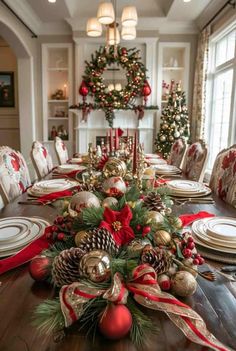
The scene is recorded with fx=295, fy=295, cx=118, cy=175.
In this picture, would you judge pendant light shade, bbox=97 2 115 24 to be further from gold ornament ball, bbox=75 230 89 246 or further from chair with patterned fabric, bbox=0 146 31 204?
gold ornament ball, bbox=75 230 89 246

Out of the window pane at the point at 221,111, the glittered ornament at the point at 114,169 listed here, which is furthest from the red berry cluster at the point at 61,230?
the window pane at the point at 221,111

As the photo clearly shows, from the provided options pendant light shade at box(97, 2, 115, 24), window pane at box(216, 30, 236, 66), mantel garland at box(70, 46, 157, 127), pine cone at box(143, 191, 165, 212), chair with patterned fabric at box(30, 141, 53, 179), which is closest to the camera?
pine cone at box(143, 191, 165, 212)

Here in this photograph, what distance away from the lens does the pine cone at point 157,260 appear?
2.33 feet

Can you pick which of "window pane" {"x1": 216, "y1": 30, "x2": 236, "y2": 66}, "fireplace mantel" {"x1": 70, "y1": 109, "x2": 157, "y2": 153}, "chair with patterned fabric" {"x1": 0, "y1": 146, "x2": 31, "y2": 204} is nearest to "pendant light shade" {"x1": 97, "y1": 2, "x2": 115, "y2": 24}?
"chair with patterned fabric" {"x1": 0, "y1": 146, "x2": 31, "y2": 204}

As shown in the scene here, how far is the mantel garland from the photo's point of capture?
5.52 m

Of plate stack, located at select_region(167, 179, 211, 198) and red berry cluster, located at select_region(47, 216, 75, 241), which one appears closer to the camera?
red berry cluster, located at select_region(47, 216, 75, 241)

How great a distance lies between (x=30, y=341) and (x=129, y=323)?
0.65 feet

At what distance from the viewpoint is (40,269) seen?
76 cm

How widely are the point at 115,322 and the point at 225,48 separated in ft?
17.3

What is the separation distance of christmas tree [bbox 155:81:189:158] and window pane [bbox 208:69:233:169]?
1.64ft

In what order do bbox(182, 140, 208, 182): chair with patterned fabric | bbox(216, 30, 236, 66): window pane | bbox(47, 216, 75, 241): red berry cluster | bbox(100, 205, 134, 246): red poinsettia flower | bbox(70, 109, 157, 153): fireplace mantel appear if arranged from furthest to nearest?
bbox(70, 109, 157, 153): fireplace mantel, bbox(216, 30, 236, 66): window pane, bbox(182, 140, 208, 182): chair with patterned fabric, bbox(47, 216, 75, 241): red berry cluster, bbox(100, 205, 134, 246): red poinsettia flower

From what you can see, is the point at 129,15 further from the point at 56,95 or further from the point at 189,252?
the point at 56,95

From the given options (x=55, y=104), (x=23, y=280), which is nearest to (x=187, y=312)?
(x=23, y=280)

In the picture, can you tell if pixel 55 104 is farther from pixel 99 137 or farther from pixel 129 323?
pixel 129 323
